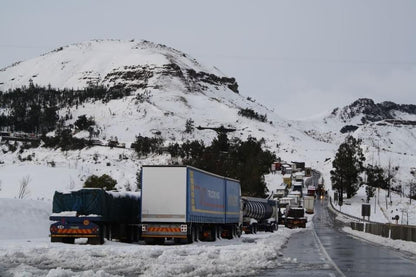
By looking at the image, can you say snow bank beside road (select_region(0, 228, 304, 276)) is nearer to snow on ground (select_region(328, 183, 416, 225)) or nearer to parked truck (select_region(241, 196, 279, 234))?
parked truck (select_region(241, 196, 279, 234))

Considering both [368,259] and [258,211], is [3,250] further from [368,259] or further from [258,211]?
[258,211]

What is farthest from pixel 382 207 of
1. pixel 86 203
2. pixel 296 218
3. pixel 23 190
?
pixel 86 203

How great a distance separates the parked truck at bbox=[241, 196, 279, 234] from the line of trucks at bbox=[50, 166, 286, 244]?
1603cm

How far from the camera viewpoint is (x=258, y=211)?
60.2 metres

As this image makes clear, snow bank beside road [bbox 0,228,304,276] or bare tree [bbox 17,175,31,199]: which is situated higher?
bare tree [bbox 17,175,31,199]

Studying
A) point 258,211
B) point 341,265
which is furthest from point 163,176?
point 258,211

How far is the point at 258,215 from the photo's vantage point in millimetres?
59938

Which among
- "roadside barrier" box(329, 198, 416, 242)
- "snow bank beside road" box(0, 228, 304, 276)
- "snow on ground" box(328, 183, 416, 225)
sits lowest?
"snow on ground" box(328, 183, 416, 225)

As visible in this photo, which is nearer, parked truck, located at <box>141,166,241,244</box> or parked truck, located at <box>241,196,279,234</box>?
parked truck, located at <box>141,166,241,244</box>

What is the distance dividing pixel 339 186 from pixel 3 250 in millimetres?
129398

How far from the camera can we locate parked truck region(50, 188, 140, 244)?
30188 mm

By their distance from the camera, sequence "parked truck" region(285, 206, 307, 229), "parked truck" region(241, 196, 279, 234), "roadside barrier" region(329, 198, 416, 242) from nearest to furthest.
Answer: "roadside barrier" region(329, 198, 416, 242), "parked truck" region(241, 196, 279, 234), "parked truck" region(285, 206, 307, 229)

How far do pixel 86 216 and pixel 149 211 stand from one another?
3908 mm

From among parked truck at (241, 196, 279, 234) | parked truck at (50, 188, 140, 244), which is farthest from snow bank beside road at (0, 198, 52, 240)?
parked truck at (241, 196, 279, 234)
